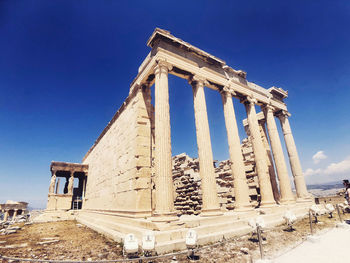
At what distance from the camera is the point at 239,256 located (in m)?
5.32

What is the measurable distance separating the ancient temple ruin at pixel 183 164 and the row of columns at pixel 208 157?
0.14 feet

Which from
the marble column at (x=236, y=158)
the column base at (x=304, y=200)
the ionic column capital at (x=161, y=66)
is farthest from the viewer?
the column base at (x=304, y=200)

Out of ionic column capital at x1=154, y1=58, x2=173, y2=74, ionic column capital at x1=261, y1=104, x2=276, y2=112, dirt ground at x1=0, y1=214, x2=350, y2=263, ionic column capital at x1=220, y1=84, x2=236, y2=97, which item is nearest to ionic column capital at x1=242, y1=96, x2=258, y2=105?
ionic column capital at x1=220, y1=84, x2=236, y2=97

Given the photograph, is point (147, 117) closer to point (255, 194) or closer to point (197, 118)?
point (197, 118)

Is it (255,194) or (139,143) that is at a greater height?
(139,143)

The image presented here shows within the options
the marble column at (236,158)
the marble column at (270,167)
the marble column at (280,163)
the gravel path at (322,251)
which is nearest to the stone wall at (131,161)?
the marble column at (236,158)

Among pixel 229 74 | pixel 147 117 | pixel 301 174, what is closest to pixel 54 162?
pixel 147 117

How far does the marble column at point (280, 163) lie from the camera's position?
45.4 feet

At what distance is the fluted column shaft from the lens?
25.3 ft

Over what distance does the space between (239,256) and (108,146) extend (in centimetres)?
1340

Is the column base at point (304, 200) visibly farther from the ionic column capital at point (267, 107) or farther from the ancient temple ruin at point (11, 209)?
the ancient temple ruin at point (11, 209)

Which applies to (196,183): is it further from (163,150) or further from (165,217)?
(165,217)

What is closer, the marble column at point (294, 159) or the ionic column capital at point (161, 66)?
the ionic column capital at point (161, 66)

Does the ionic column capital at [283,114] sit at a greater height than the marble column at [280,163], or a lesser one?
greater
